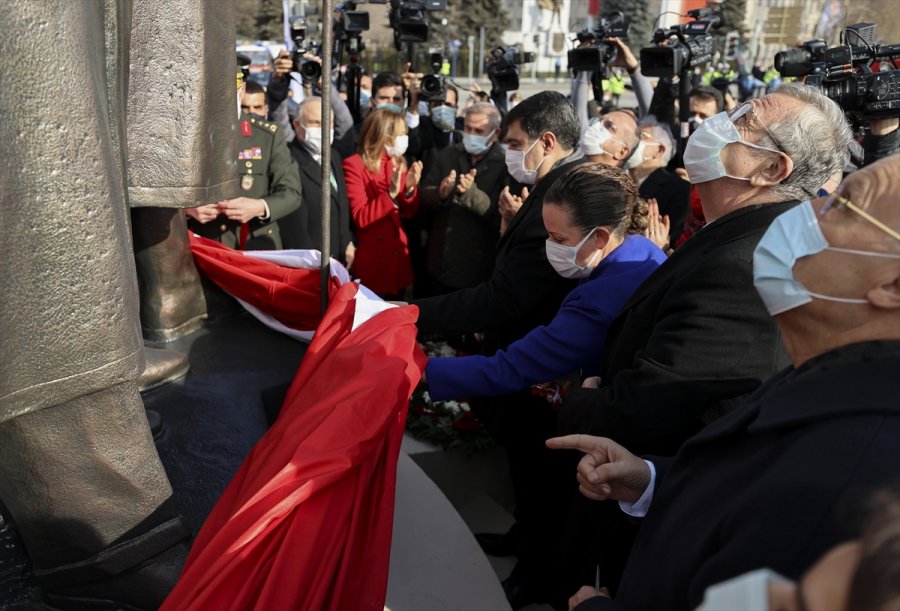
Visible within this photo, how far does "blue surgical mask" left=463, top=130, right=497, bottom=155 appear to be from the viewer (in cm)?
469

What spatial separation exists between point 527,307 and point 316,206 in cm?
202

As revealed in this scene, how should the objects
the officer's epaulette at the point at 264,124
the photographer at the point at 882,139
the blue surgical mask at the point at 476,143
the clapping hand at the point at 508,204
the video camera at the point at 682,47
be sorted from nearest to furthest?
the clapping hand at the point at 508,204 < the photographer at the point at 882,139 < the officer's epaulette at the point at 264,124 < the blue surgical mask at the point at 476,143 < the video camera at the point at 682,47

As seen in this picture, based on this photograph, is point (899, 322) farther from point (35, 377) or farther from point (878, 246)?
point (35, 377)

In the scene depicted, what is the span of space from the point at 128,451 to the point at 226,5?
1426 millimetres

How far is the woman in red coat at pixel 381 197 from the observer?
472cm

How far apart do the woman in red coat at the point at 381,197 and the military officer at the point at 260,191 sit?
661mm

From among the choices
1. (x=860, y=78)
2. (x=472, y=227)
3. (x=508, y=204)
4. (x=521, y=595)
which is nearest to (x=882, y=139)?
(x=860, y=78)

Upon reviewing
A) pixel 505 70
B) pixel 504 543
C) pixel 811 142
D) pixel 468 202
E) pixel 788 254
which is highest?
pixel 505 70

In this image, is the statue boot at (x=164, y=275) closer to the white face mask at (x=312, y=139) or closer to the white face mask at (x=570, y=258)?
the white face mask at (x=570, y=258)

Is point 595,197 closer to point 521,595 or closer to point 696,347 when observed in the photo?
point 696,347

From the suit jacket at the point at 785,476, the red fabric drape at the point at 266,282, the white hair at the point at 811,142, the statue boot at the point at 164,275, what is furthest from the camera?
the red fabric drape at the point at 266,282

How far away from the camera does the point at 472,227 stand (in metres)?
4.50

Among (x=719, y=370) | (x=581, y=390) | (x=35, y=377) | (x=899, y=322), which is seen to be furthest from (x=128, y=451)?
(x=899, y=322)

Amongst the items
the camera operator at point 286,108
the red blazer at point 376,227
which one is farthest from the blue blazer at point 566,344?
the camera operator at point 286,108
